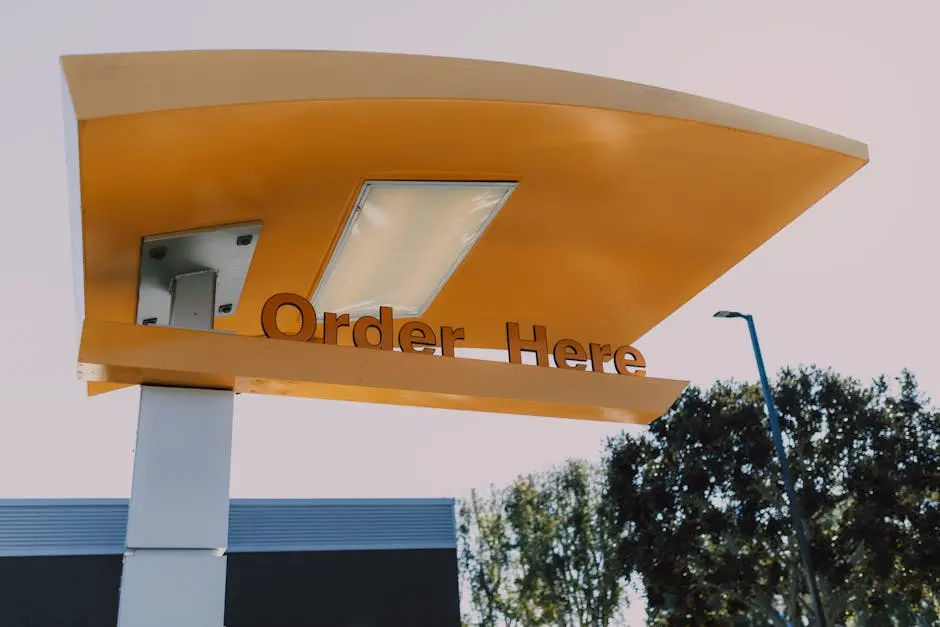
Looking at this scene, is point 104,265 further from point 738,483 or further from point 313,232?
point 738,483

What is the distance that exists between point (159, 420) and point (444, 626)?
11.1m

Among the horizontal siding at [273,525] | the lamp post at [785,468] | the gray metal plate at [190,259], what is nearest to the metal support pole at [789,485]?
the lamp post at [785,468]

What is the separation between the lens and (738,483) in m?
22.9

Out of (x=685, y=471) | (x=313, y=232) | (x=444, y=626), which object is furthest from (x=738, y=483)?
(x=313, y=232)

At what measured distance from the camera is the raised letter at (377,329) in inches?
233

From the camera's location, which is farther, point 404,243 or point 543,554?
point 543,554

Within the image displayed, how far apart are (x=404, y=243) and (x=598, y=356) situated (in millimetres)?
2062

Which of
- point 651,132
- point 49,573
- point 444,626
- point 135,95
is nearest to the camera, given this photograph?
point 135,95

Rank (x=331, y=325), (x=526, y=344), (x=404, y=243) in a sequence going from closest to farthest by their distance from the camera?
(x=331, y=325) → (x=404, y=243) → (x=526, y=344)

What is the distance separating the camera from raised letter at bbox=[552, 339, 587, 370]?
22.5ft

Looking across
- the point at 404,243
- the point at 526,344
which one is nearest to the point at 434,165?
the point at 404,243

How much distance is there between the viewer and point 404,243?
6086mm

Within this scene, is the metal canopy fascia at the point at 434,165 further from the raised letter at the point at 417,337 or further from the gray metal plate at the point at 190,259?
the raised letter at the point at 417,337

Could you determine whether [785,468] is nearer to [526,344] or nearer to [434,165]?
[526,344]
